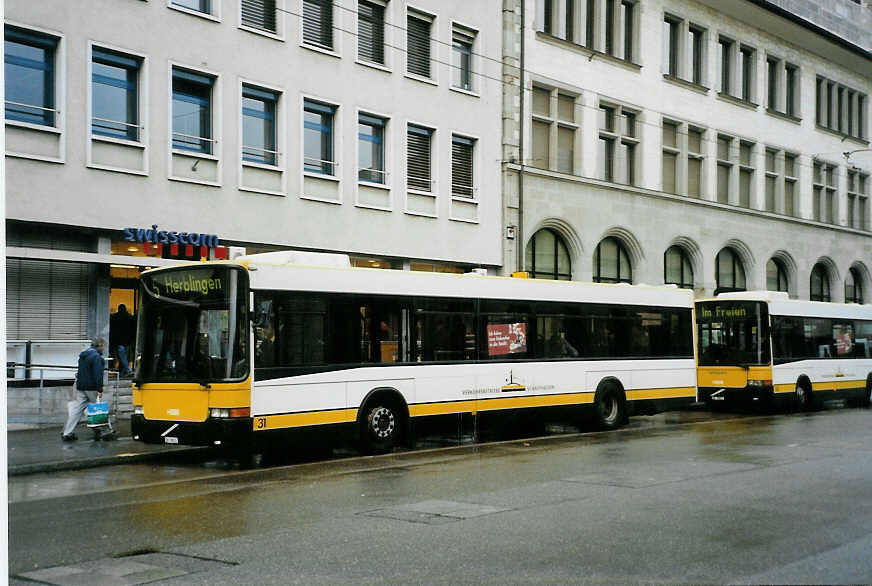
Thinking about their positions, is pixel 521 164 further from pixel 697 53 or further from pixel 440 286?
pixel 440 286

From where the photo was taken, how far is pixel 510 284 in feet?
63.0

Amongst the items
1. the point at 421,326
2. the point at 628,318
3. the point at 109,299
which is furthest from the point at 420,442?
the point at 109,299

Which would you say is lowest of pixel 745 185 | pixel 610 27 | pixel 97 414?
pixel 97 414

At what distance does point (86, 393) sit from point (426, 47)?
14916 mm

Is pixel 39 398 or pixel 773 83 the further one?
pixel 773 83

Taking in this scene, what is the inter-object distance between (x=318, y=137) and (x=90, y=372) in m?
10.1

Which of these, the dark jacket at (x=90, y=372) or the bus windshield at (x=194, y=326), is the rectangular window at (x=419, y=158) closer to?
the dark jacket at (x=90, y=372)

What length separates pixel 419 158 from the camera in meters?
28.3

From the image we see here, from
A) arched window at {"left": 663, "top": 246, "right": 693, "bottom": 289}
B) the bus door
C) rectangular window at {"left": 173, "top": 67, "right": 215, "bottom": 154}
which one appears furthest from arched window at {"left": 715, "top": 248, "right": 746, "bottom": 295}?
the bus door

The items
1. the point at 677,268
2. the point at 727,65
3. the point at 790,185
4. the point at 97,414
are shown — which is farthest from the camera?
the point at 790,185

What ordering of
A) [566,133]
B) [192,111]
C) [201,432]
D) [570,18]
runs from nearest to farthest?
[201,432] → [192,111] → [566,133] → [570,18]

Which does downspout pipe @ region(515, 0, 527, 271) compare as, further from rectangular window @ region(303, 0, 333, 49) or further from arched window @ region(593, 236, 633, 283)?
rectangular window @ region(303, 0, 333, 49)

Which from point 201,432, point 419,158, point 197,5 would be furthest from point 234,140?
point 201,432

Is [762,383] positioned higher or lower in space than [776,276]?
lower
